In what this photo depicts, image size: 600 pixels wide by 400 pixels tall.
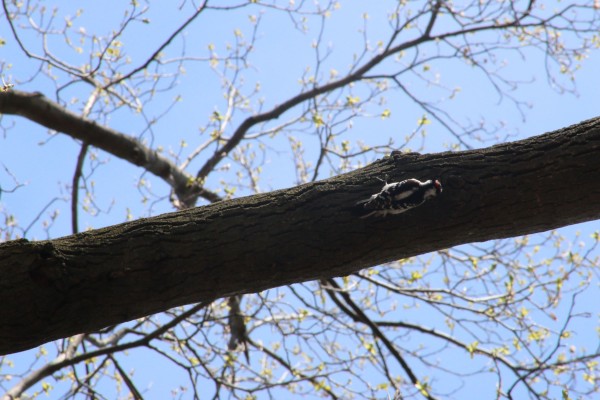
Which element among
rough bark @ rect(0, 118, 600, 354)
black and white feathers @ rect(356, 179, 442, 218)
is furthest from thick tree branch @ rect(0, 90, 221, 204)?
black and white feathers @ rect(356, 179, 442, 218)

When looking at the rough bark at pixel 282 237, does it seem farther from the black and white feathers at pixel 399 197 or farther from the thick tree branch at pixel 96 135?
the thick tree branch at pixel 96 135

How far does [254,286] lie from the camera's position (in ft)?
10.3

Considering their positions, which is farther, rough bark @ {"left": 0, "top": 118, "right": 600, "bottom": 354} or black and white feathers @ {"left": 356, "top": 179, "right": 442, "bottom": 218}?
black and white feathers @ {"left": 356, "top": 179, "right": 442, "bottom": 218}

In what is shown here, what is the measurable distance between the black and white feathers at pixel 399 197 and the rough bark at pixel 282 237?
52 mm

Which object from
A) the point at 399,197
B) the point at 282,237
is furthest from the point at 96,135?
the point at 399,197

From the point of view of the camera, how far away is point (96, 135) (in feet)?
21.7

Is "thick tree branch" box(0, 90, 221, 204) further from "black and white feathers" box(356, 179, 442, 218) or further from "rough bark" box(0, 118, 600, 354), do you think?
"black and white feathers" box(356, 179, 442, 218)

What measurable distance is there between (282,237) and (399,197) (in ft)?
2.18

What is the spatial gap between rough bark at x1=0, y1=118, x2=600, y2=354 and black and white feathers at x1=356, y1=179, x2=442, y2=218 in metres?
0.05


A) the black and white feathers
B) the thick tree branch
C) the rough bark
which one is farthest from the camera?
the thick tree branch

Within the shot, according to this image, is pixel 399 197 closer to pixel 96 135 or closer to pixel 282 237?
pixel 282 237

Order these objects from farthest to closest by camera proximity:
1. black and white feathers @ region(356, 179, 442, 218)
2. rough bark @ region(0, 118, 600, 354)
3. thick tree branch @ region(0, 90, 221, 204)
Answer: thick tree branch @ region(0, 90, 221, 204) → black and white feathers @ region(356, 179, 442, 218) → rough bark @ region(0, 118, 600, 354)

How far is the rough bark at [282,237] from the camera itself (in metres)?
2.90

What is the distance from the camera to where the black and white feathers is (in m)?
3.05
